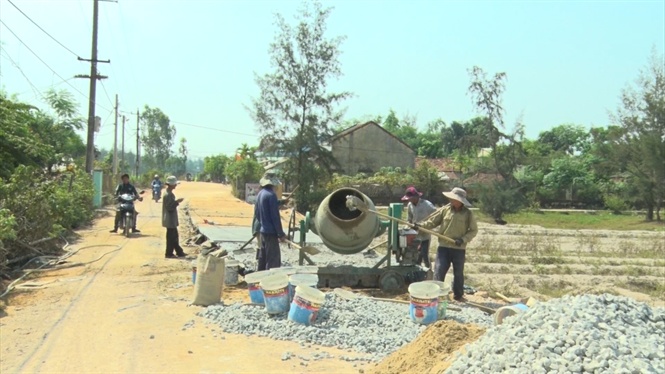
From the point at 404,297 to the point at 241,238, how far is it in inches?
236

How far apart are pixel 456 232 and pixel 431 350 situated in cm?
355

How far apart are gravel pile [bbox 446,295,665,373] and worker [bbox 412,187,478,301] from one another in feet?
11.1

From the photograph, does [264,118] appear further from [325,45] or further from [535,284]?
[535,284]

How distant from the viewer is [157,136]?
293 ft

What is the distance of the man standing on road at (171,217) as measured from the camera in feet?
37.9

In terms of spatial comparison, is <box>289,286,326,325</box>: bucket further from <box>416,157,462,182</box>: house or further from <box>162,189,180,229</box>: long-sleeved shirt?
<box>416,157,462,182</box>: house

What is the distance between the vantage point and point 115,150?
4172cm

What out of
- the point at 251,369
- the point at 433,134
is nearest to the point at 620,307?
the point at 251,369

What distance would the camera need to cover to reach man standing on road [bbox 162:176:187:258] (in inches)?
455

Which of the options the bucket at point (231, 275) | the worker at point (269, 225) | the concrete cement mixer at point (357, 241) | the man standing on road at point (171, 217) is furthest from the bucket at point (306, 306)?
the man standing on road at point (171, 217)

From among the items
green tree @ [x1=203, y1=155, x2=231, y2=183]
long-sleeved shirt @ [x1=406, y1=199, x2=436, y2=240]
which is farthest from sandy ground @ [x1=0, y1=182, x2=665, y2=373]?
green tree @ [x1=203, y1=155, x2=231, y2=183]

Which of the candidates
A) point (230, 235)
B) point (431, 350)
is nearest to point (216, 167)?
point (230, 235)

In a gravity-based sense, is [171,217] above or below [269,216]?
below

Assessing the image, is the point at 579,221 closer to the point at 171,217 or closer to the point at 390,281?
the point at 171,217
